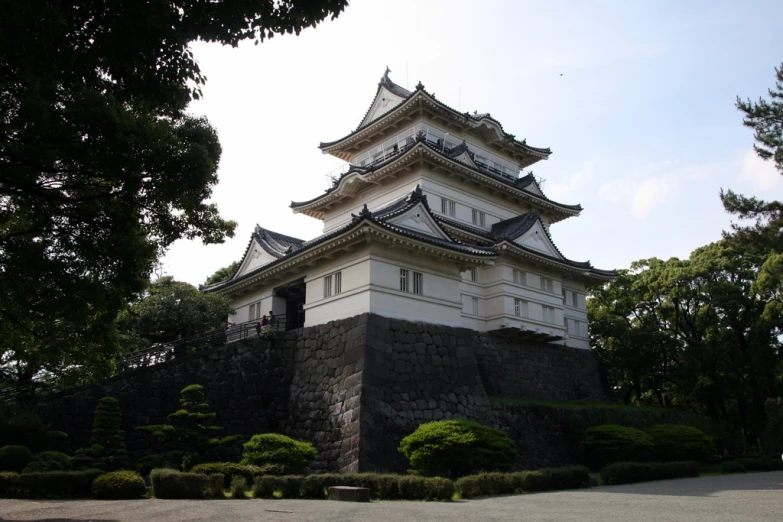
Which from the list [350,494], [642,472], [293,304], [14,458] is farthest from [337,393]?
[642,472]

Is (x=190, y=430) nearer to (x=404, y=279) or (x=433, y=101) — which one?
(x=404, y=279)

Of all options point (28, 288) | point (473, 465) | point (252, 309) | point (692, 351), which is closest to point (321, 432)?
point (473, 465)

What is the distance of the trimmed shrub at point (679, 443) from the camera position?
999 inches

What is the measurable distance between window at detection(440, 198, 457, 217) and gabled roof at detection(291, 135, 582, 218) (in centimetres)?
193

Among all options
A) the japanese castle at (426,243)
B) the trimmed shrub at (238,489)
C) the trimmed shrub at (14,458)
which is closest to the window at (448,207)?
the japanese castle at (426,243)

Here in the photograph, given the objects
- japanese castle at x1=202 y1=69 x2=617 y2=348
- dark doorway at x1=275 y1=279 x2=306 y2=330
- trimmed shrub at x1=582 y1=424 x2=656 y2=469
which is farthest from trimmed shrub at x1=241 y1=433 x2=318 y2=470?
trimmed shrub at x1=582 y1=424 x2=656 y2=469

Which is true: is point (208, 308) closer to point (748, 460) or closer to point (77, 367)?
point (77, 367)

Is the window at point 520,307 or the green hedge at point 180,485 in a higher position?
the window at point 520,307

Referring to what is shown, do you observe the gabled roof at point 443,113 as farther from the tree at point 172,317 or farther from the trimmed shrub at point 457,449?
the trimmed shrub at point 457,449

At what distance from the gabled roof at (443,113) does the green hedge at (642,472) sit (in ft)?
67.4

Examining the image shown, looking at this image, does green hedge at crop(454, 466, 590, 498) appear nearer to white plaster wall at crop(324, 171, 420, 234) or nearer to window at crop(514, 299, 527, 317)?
window at crop(514, 299, 527, 317)

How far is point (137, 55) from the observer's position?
9578mm

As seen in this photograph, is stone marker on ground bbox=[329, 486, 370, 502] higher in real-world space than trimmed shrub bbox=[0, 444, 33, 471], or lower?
lower

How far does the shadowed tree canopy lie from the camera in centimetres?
925
